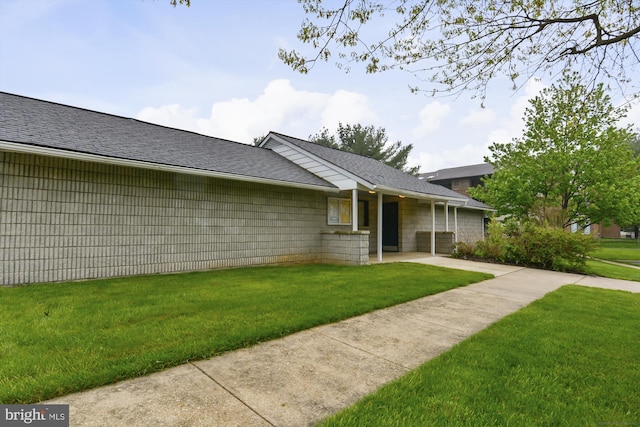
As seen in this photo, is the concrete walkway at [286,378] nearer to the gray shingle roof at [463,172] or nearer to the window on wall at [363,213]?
the window on wall at [363,213]

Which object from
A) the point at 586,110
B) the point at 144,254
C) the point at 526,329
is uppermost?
the point at 586,110

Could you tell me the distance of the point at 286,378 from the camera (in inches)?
102

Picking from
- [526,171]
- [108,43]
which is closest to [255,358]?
[108,43]

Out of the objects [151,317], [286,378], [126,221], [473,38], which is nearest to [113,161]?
[126,221]

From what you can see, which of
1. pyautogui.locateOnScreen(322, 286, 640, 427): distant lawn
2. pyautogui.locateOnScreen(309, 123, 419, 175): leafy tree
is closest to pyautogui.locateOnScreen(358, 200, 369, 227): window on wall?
pyautogui.locateOnScreen(322, 286, 640, 427): distant lawn

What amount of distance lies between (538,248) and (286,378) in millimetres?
10897

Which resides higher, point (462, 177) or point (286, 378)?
point (462, 177)

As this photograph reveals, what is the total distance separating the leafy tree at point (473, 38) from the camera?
4.13 meters

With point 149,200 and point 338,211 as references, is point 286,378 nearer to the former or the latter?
point 149,200

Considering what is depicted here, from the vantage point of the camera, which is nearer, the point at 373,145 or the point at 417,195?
the point at 417,195

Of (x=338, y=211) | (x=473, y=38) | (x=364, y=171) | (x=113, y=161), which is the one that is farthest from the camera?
(x=364, y=171)

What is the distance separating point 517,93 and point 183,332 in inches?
219

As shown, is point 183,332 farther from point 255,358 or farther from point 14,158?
point 14,158

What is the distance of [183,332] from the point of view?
135 inches
